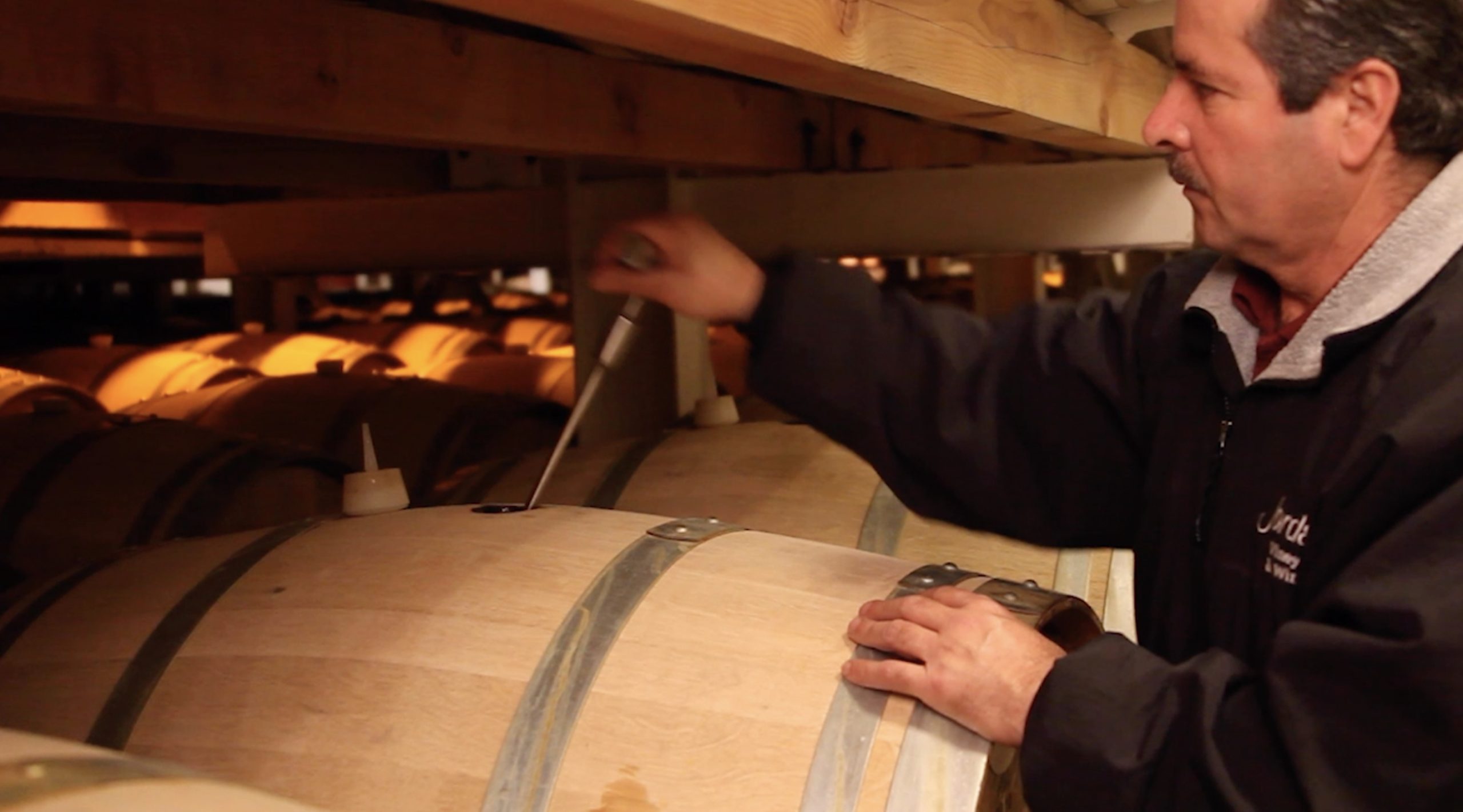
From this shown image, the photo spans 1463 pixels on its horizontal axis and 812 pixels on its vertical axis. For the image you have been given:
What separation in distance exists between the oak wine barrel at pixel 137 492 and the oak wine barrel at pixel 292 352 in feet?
6.71

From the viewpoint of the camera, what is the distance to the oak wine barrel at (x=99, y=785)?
0.83 meters

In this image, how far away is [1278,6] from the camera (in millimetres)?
1310

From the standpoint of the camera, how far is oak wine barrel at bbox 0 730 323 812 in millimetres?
833

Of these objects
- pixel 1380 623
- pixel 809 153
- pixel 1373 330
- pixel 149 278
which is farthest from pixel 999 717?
pixel 149 278

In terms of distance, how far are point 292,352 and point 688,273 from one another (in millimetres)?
4058

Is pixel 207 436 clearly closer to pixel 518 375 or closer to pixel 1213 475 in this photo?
pixel 518 375

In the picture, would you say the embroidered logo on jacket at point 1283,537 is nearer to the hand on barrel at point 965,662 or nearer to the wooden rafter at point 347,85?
the hand on barrel at point 965,662

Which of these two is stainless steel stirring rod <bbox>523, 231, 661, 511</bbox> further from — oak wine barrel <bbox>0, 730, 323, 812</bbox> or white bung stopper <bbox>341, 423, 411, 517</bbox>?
oak wine barrel <bbox>0, 730, 323, 812</bbox>

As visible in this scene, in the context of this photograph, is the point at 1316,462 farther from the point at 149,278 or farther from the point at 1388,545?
the point at 149,278

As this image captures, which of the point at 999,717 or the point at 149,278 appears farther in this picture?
the point at 149,278

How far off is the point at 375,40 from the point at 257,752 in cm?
104

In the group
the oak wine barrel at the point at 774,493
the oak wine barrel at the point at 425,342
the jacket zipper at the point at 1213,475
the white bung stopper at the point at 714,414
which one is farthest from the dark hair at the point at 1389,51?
the oak wine barrel at the point at 425,342

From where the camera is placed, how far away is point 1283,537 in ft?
4.29

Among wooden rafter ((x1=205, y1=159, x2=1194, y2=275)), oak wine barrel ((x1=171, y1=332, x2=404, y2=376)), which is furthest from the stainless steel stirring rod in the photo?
oak wine barrel ((x1=171, y1=332, x2=404, y2=376))
